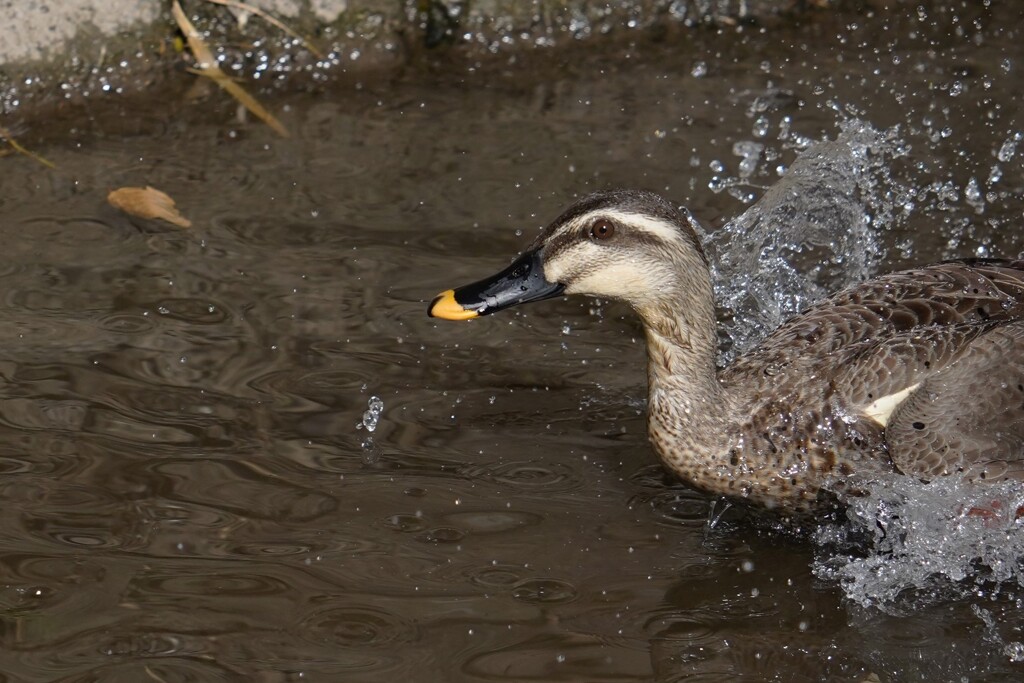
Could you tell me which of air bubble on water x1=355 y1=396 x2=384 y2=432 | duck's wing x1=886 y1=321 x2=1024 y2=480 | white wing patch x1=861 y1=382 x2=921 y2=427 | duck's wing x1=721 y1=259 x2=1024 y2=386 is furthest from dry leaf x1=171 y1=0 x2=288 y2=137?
duck's wing x1=886 y1=321 x2=1024 y2=480

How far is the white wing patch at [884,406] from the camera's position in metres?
4.37

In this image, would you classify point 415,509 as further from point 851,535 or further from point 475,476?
point 851,535

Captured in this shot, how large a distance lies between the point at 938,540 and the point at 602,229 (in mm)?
1436

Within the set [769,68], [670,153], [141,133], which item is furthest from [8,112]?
[769,68]

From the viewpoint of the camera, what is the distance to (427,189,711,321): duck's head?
172 inches

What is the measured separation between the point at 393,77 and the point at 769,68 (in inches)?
81.9

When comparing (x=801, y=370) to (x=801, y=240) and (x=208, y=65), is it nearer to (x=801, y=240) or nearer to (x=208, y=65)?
(x=801, y=240)

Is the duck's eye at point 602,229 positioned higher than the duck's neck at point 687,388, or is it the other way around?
the duck's eye at point 602,229

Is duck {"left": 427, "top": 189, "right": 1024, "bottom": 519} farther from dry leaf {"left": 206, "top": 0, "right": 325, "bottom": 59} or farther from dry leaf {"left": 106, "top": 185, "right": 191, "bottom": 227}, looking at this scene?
dry leaf {"left": 206, "top": 0, "right": 325, "bottom": 59}

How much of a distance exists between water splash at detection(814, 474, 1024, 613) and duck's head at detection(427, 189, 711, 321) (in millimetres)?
971

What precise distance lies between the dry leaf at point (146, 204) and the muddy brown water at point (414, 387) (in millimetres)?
61

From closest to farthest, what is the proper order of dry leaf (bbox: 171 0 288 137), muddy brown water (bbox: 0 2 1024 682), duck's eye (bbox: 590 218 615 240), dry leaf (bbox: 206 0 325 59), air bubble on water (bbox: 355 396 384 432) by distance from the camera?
muddy brown water (bbox: 0 2 1024 682), duck's eye (bbox: 590 218 615 240), air bubble on water (bbox: 355 396 384 432), dry leaf (bbox: 171 0 288 137), dry leaf (bbox: 206 0 325 59)

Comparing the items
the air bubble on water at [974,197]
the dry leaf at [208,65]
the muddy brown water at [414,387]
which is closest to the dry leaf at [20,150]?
the muddy brown water at [414,387]

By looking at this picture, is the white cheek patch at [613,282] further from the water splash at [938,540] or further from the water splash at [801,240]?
the water splash at [801,240]
